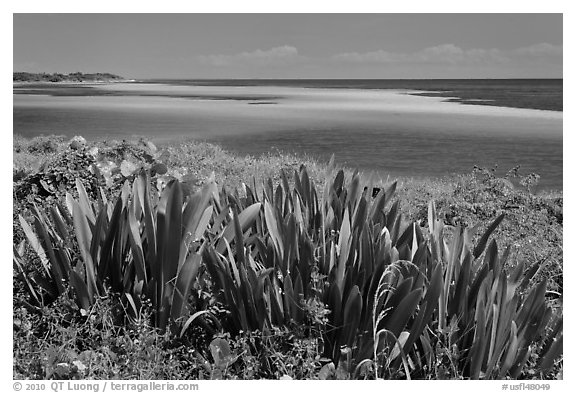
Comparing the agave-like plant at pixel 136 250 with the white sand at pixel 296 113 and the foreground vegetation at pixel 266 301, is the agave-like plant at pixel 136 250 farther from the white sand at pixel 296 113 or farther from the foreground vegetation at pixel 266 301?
the white sand at pixel 296 113

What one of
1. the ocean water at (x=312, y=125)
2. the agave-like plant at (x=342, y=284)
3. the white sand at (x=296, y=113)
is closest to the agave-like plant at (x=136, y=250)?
the agave-like plant at (x=342, y=284)

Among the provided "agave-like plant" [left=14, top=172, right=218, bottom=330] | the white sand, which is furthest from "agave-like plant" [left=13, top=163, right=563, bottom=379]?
the white sand

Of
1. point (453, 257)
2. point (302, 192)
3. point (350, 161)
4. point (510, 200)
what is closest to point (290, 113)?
point (350, 161)

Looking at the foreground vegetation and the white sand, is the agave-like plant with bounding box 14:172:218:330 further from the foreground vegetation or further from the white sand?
the white sand

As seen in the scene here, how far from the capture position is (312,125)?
10.2 meters

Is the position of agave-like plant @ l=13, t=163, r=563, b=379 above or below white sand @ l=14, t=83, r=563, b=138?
below

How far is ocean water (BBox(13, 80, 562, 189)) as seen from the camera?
25.8 feet

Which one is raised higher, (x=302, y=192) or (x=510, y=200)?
(x=302, y=192)

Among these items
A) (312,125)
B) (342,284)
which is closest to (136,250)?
(342,284)

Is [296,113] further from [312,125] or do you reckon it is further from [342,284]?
[342,284]

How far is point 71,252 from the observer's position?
298 cm
